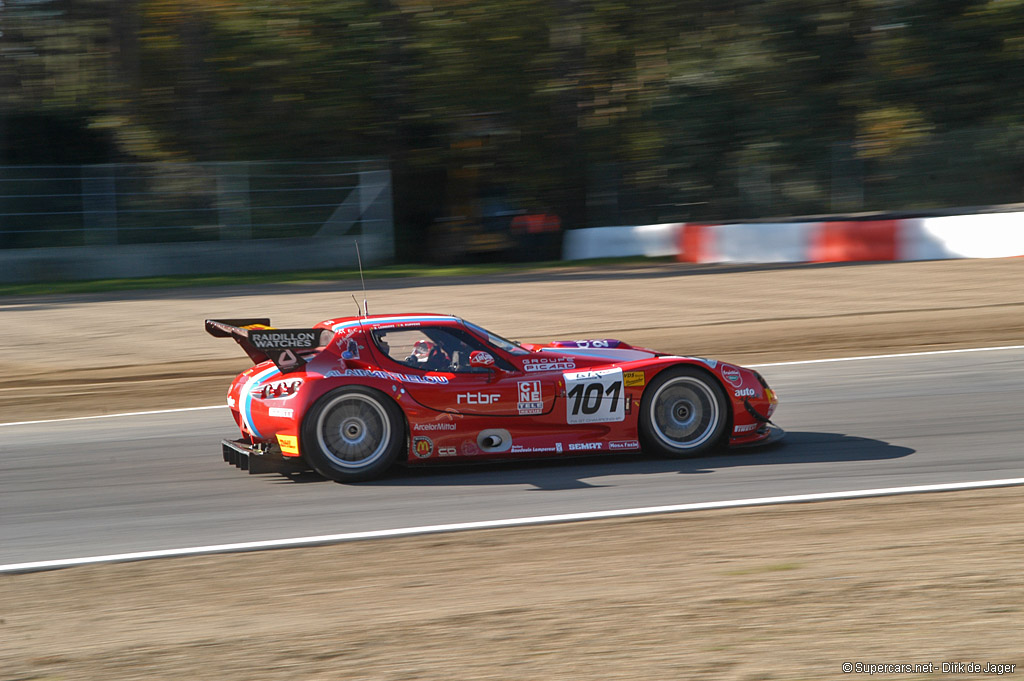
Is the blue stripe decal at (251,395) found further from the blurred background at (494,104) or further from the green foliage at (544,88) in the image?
the green foliage at (544,88)

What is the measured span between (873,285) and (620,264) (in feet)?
20.5

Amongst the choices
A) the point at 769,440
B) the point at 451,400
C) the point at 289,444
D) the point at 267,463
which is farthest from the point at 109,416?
the point at 769,440

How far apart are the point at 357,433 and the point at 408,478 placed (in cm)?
49

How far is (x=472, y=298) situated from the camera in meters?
17.0

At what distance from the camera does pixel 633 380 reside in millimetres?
7602

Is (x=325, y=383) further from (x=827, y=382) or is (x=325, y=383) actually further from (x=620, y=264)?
(x=620, y=264)

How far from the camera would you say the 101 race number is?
24.7ft

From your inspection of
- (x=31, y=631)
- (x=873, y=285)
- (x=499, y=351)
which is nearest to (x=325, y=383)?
(x=499, y=351)

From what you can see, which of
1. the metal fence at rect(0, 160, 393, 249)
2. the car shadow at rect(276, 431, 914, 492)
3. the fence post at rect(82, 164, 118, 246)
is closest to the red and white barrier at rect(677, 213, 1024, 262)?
the metal fence at rect(0, 160, 393, 249)

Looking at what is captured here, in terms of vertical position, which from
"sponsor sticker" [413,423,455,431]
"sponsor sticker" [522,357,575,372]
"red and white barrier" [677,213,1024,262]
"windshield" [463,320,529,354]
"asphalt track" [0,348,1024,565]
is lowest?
"asphalt track" [0,348,1024,565]

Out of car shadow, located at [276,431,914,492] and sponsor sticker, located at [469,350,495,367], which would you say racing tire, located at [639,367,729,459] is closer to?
car shadow, located at [276,431,914,492]

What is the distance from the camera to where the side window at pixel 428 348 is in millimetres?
7484

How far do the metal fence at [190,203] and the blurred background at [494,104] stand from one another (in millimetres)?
59

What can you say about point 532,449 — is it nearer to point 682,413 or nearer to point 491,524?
point 682,413
